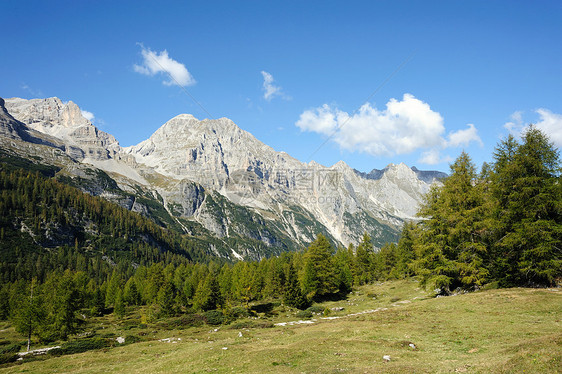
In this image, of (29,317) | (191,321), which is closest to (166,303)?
(191,321)

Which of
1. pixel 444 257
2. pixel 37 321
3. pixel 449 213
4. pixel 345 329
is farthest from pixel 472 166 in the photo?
pixel 37 321

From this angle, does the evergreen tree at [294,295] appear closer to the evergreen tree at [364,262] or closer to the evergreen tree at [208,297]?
the evergreen tree at [208,297]

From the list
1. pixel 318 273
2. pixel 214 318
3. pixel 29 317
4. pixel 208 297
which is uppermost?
pixel 318 273

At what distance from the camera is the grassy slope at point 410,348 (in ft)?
53.6

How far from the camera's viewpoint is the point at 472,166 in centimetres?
4253

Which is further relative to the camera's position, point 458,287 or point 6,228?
point 6,228

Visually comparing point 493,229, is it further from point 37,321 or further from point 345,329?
point 37,321

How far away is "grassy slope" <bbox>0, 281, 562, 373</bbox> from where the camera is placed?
16.3 meters

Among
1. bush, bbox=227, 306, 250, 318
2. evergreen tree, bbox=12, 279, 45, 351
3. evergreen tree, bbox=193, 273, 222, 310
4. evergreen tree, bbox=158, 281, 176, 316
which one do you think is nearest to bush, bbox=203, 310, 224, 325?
bush, bbox=227, 306, 250, 318

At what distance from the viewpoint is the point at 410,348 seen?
71.1 ft

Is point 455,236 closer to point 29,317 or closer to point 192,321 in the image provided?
point 192,321

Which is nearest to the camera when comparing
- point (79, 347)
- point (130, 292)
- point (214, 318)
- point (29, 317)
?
point (79, 347)

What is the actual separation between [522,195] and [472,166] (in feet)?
28.9

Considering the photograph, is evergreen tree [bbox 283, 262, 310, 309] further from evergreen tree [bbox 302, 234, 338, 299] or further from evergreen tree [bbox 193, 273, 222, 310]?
evergreen tree [bbox 193, 273, 222, 310]
